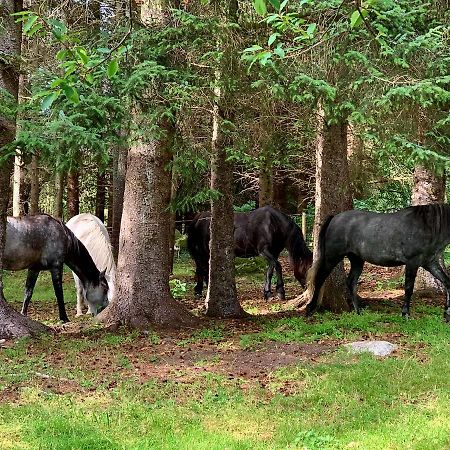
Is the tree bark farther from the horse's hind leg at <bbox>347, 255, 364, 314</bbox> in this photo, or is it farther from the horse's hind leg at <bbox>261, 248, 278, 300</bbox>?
the horse's hind leg at <bbox>261, 248, 278, 300</bbox>

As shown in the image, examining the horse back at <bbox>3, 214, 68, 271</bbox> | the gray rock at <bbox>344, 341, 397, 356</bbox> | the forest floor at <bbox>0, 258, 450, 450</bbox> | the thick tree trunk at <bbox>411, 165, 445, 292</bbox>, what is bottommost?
the forest floor at <bbox>0, 258, 450, 450</bbox>

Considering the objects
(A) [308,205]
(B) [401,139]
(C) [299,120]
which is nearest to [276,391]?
(B) [401,139]

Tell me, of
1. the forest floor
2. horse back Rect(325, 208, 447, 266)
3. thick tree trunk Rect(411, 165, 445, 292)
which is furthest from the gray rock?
thick tree trunk Rect(411, 165, 445, 292)

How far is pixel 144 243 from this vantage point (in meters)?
7.94

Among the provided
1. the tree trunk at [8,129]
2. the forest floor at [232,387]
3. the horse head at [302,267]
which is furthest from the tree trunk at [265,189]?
the tree trunk at [8,129]

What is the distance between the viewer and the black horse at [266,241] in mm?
11648

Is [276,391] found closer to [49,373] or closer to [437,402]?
[437,402]

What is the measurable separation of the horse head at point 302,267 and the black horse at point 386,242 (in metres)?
2.33

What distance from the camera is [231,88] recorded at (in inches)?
268

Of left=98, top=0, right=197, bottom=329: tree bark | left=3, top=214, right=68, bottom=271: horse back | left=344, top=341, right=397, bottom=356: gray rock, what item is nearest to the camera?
left=344, top=341, right=397, bottom=356: gray rock

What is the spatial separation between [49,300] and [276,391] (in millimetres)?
8239

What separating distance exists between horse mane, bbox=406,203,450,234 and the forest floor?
122 cm

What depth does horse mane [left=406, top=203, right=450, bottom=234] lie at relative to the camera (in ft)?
27.1

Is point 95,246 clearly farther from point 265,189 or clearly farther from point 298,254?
point 265,189
